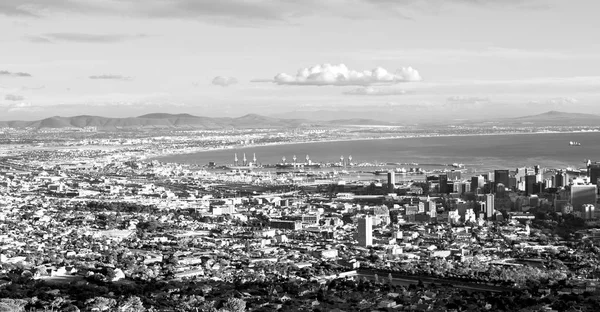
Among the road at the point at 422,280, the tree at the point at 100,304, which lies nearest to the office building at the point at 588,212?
the road at the point at 422,280

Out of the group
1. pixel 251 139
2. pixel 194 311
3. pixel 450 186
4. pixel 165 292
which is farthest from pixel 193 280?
pixel 251 139

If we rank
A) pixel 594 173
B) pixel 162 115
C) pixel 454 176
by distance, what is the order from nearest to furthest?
pixel 594 173 → pixel 454 176 → pixel 162 115

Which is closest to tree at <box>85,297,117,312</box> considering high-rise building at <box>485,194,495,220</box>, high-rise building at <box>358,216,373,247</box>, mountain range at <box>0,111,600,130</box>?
high-rise building at <box>358,216,373,247</box>

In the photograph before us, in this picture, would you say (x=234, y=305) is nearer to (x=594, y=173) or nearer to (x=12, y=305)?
(x=12, y=305)

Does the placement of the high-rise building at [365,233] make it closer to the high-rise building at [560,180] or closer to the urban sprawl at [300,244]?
the urban sprawl at [300,244]

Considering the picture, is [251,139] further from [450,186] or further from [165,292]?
[165,292]

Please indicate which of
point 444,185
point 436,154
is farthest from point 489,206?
point 436,154

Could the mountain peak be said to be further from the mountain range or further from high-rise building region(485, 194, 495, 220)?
high-rise building region(485, 194, 495, 220)
